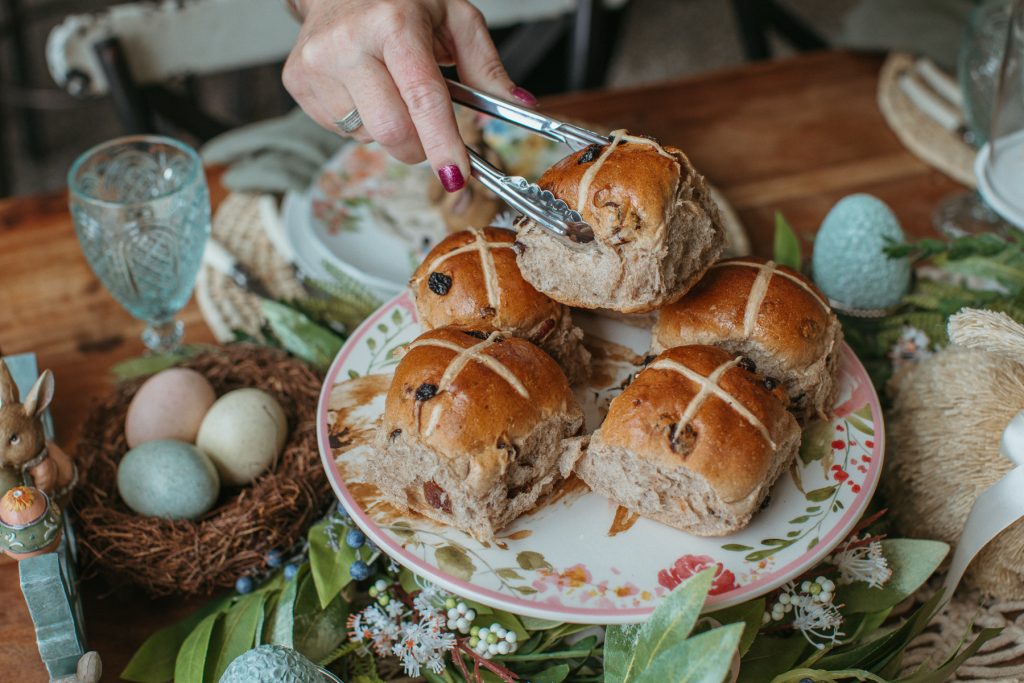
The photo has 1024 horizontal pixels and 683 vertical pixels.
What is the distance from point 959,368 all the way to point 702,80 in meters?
1.19

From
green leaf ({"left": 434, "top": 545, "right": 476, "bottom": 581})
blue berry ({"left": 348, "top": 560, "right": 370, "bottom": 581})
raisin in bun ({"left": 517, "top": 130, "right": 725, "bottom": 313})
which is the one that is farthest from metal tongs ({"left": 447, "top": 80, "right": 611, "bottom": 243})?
blue berry ({"left": 348, "top": 560, "right": 370, "bottom": 581})

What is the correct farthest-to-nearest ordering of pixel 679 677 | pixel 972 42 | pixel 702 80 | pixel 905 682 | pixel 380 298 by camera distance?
pixel 702 80, pixel 972 42, pixel 380 298, pixel 905 682, pixel 679 677

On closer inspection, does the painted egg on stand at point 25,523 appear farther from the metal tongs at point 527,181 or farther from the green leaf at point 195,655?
the metal tongs at point 527,181

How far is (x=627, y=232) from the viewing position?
958 mm

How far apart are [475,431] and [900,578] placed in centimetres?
55

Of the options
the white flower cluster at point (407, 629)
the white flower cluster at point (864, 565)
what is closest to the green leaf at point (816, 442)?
the white flower cluster at point (864, 565)

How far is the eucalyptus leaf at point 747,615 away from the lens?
3.29ft

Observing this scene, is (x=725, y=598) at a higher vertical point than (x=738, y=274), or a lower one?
lower

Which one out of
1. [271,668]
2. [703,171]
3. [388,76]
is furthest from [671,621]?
[703,171]

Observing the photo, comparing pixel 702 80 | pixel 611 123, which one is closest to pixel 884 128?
pixel 702 80

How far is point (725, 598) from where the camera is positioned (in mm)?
906

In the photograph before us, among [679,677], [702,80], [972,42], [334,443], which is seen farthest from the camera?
[702,80]

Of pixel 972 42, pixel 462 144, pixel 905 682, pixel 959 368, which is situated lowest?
pixel 905 682

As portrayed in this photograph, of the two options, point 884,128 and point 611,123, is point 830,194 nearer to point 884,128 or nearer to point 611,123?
point 884,128
